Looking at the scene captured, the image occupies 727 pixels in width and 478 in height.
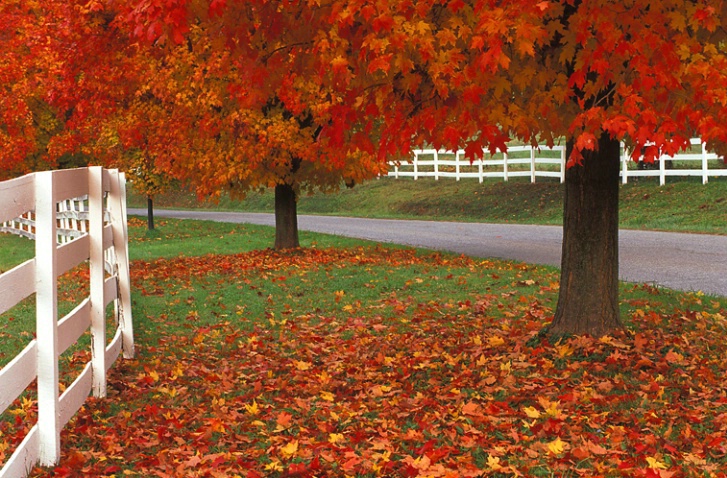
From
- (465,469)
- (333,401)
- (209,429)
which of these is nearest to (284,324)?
(333,401)

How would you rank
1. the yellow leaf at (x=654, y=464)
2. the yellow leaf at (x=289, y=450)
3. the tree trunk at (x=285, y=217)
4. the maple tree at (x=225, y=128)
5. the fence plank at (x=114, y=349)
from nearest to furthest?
the yellow leaf at (x=654, y=464) < the yellow leaf at (x=289, y=450) < the fence plank at (x=114, y=349) < the maple tree at (x=225, y=128) < the tree trunk at (x=285, y=217)

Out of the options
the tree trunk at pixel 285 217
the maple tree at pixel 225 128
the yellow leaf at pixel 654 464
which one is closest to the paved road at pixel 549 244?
A: the tree trunk at pixel 285 217

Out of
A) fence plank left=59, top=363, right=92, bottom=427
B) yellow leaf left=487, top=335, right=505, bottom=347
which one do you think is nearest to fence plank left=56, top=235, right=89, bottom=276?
fence plank left=59, top=363, right=92, bottom=427

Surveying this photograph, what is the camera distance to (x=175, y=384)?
25.5 ft

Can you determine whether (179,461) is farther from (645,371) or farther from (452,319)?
(452,319)

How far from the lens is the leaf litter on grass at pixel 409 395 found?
5.45 m

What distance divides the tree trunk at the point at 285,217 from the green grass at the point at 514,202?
711 centimetres

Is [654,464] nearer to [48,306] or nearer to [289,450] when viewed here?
[289,450]

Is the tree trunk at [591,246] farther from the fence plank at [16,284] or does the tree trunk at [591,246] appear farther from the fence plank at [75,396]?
the fence plank at [16,284]

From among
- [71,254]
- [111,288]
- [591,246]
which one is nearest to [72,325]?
[71,254]

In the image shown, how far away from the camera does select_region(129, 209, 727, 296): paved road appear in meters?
13.7

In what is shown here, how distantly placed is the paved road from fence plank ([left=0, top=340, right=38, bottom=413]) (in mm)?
8971

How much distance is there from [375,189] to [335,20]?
35.1m

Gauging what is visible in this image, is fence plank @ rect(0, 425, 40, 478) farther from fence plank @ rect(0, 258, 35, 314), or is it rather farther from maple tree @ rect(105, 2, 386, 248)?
maple tree @ rect(105, 2, 386, 248)
